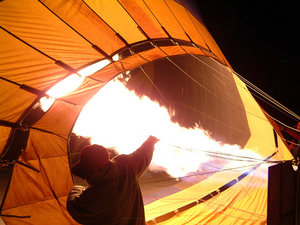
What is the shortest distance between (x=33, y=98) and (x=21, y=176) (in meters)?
0.76

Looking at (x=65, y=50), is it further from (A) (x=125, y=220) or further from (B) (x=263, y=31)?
(B) (x=263, y=31)

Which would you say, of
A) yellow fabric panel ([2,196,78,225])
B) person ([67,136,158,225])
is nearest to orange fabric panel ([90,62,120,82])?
person ([67,136,158,225])

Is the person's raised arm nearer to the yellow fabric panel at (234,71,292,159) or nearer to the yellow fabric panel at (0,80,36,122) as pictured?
the yellow fabric panel at (0,80,36,122)

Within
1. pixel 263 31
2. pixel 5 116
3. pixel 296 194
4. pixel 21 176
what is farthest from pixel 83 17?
pixel 263 31

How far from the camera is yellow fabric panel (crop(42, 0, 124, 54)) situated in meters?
1.36

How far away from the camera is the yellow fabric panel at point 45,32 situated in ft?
4.03

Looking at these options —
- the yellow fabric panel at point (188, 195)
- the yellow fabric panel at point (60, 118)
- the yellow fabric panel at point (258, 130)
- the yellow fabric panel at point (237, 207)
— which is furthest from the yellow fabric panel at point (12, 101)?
the yellow fabric panel at point (258, 130)

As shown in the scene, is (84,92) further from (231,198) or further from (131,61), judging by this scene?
(231,198)

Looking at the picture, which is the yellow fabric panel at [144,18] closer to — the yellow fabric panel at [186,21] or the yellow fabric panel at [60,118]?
the yellow fabric panel at [186,21]

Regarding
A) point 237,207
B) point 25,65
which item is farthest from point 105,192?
point 237,207

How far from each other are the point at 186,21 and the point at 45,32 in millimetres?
1200

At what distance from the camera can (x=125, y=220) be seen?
117cm

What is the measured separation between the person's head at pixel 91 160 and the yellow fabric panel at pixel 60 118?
1118 millimetres

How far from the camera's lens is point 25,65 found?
60.2 inches
